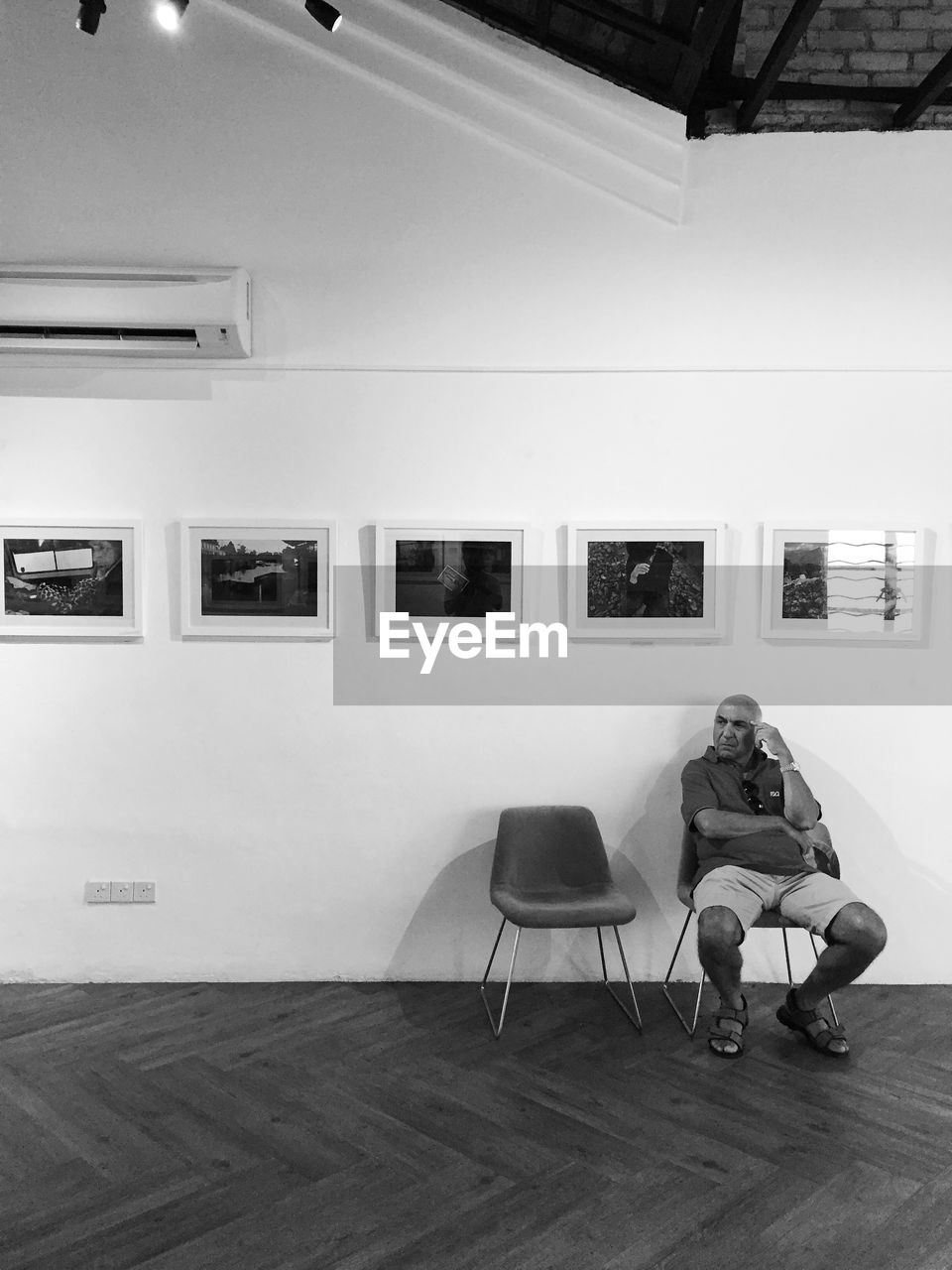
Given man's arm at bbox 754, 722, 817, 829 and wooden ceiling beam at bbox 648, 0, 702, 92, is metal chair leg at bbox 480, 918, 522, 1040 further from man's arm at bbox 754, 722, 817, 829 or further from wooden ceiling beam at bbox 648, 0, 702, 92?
wooden ceiling beam at bbox 648, 0, 702, 92

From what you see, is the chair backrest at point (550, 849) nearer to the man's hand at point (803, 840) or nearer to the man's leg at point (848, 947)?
the man's hand at point (803, 840)

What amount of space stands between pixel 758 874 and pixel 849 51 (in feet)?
11.7

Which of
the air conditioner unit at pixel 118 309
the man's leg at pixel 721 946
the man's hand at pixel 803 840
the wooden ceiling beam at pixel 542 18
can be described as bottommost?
the man's leg at pixel 721 946

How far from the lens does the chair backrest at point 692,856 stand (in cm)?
407

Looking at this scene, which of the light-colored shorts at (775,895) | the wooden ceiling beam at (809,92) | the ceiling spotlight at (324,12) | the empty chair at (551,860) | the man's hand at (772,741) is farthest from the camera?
the wooden ceiling beam at (809,92)

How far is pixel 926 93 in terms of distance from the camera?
13.6 ft

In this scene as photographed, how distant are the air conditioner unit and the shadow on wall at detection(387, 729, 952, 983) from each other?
2.42m

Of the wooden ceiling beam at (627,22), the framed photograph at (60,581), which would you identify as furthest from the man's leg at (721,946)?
the wooden ceiling beam at (627,22)

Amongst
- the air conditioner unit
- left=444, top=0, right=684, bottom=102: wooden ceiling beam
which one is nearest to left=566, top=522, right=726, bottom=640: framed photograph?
the air conditioner unit

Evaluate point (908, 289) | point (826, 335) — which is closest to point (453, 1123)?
point (826, 335)

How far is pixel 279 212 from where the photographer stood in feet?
14.4

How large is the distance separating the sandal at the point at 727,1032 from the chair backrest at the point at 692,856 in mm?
408

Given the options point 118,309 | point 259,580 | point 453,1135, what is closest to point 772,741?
point 453,1135

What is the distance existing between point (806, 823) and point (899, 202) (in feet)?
8.75
